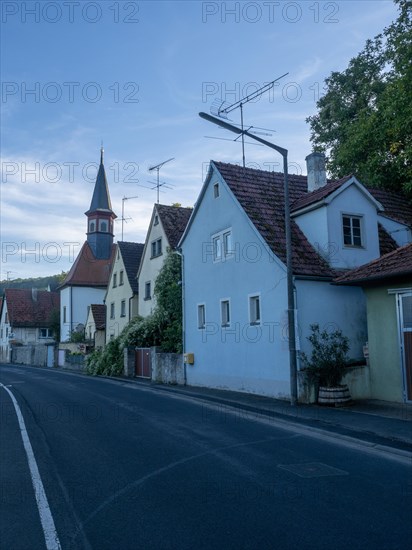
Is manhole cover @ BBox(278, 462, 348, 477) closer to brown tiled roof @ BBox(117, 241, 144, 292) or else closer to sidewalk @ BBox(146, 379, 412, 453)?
sidewalk @ BBox(146, 379, 412, 453)

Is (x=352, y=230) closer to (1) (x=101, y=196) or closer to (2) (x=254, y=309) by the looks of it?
(2) (x=254, y=309)

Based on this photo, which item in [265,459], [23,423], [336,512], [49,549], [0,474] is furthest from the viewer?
[23,423]

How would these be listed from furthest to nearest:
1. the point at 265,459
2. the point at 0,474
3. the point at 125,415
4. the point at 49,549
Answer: the point at 125,415 → the point at 265,459 → the point at 0,474 → the point at 49,549

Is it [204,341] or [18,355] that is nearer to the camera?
[204,341]

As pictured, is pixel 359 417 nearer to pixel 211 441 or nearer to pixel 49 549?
pixel 211 441

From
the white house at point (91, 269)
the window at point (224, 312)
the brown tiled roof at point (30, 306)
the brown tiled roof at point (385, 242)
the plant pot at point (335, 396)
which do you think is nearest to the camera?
the plant pot at point (335, 396)

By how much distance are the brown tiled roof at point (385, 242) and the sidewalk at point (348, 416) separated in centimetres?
629

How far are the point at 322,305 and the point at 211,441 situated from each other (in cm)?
815

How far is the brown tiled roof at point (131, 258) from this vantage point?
38188mm

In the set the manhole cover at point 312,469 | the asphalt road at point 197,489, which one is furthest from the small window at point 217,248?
the manhole cover at point 312,469

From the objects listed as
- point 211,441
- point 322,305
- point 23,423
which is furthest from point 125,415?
point 322,305

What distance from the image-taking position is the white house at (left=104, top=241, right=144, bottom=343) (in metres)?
37.8

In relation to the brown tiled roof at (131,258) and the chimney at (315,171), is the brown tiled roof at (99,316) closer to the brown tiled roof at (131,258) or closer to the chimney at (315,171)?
the brown tiled roof at (131,258)

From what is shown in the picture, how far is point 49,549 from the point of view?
500 cm
